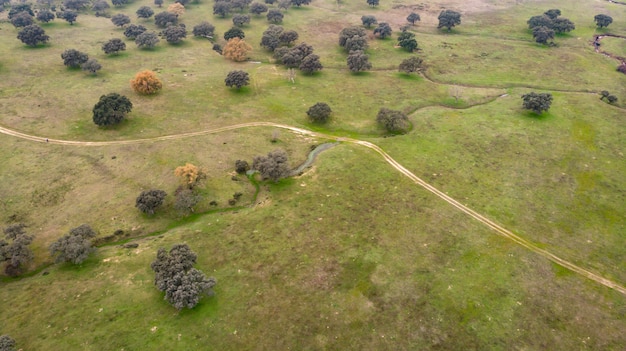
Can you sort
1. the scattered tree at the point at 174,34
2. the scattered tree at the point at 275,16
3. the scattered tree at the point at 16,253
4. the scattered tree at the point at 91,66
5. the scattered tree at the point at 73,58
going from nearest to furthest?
the scattered tree at the point at 16,253 → the scattered tree at the point at 91,66 → the scattered tree at the point at 73,58 → the scattered tree at the point at 174,34 → the scattered tree at the point at 275,16

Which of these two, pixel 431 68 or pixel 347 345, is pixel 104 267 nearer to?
pixel 347 345

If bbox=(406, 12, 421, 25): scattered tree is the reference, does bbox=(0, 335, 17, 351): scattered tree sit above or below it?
below

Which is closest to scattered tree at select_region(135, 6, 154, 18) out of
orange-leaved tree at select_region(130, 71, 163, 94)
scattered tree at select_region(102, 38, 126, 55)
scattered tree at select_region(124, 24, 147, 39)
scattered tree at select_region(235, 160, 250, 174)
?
scattered tree at select_region(124, 24, 147, 39)

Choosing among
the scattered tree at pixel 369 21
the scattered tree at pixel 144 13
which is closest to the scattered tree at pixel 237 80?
the scattered tree at pixel 369 21

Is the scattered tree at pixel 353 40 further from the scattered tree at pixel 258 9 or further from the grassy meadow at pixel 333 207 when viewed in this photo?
the scattered tree at pixel 258 9

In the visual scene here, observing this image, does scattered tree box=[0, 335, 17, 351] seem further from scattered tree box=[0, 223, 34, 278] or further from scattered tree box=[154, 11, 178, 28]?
scattered tree box=[154, 11, 178, 28]

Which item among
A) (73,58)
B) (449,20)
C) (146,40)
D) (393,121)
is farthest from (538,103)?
(73,58)
